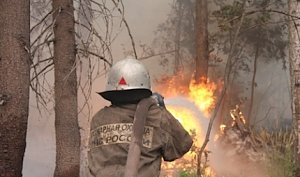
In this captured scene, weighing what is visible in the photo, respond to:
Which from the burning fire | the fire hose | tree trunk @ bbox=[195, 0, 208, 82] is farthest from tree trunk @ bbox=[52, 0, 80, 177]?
tree trunk @ bbox=[195, 0, 208, 82]

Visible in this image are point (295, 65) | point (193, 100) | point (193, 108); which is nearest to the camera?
point (295, 65)

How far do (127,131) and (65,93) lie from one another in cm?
283

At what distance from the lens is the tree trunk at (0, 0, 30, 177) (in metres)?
4.49

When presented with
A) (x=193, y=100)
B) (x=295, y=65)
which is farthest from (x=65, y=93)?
(x=193, y=100)

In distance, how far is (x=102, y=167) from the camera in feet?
10.2

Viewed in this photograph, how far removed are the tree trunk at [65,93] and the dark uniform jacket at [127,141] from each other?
2.58 m

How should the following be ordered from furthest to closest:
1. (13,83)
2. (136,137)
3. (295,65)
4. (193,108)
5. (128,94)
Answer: (193,108)
(295,65)
(13,83)
(128,94)
(136,137)

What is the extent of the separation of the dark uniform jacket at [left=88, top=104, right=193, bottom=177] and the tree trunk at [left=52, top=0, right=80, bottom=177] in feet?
8.45

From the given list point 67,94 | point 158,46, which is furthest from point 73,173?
point 158,46

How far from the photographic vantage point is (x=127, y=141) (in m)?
3.08

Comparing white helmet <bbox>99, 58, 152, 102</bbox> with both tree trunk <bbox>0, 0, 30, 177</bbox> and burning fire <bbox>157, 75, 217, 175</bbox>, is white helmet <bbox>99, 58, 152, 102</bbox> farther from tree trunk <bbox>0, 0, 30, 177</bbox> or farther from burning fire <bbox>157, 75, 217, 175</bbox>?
burning fire <bbox>157, 75, 217, 175</bbox>

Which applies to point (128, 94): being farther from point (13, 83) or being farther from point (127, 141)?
point (13, 83)

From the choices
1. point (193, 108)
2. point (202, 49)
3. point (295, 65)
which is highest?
point (202, 49)

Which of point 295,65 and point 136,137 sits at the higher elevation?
point 295,65
